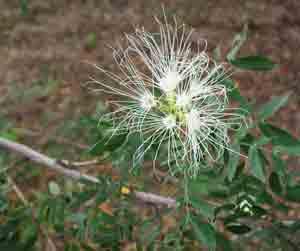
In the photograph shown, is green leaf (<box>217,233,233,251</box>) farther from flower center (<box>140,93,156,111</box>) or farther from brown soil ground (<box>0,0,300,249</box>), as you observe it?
brown soil ground (<box>0,0,300,249</box>)

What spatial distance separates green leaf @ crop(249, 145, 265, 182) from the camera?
995 millimetres

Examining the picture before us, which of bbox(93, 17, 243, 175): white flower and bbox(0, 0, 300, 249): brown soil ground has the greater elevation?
bbox(0, 0, 300, 249): brown soil ground

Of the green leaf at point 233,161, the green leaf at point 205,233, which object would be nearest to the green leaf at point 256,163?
the green leaf at point 233,161

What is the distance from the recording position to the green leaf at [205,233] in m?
0.96

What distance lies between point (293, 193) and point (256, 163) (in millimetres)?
190

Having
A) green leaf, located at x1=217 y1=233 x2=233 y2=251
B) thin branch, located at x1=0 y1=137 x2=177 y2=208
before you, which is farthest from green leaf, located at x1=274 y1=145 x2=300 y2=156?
thin branch, located at x1=0 y1=137 x2=177 y2=208

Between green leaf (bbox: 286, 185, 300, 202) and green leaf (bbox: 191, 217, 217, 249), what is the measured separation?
247 mm

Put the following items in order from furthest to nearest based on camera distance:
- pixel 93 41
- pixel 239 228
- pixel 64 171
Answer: pixel 93 41
pixel 64 171
pixel 239 228

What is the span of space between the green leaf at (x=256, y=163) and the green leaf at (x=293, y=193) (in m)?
0.17

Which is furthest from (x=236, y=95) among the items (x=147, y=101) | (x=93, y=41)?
(x=93, y=41)

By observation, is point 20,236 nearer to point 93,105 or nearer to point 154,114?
point 154,114

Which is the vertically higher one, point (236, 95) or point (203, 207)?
point (236, 95)

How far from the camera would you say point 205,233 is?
98 centimetres

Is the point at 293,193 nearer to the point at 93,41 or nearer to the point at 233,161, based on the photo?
the point at 233,161
